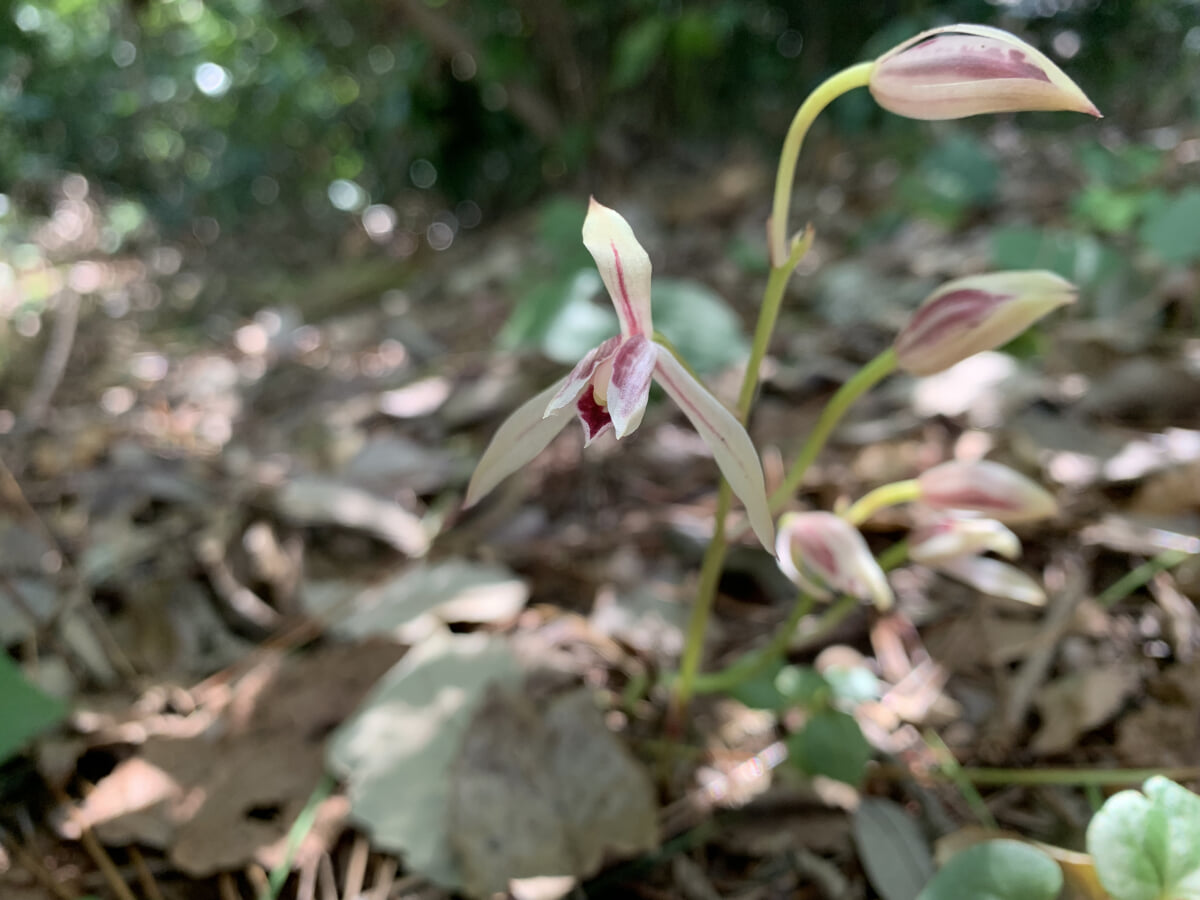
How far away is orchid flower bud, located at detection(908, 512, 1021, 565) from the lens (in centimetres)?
77

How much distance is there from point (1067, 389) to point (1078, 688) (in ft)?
2.16

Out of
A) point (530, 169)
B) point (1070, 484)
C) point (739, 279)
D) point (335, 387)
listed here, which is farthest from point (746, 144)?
point (1070, 484)

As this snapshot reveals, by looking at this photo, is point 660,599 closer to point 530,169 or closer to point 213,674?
point 213,674

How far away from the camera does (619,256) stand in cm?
58

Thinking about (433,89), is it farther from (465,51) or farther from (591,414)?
(591,414)

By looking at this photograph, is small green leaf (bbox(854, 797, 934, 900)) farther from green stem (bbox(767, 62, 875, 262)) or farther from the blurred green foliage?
Result: the blurred green foliage

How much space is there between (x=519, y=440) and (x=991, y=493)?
0.49m

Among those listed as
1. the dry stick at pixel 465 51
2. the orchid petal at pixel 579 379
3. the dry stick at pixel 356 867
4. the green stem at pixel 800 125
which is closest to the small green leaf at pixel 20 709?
the dry stick at pixel 356 867

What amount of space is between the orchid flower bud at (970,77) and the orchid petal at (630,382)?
31 centimetres

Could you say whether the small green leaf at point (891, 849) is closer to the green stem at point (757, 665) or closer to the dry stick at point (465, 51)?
the green stem at point (757, 665)

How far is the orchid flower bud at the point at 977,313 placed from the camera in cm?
67

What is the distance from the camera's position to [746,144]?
13.8 ft

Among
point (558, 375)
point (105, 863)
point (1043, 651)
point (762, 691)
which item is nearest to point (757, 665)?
point (762, 691)

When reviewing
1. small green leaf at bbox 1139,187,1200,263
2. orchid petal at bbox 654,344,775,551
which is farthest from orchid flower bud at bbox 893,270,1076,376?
small green leaf at bbox 1139,187,1200,263
